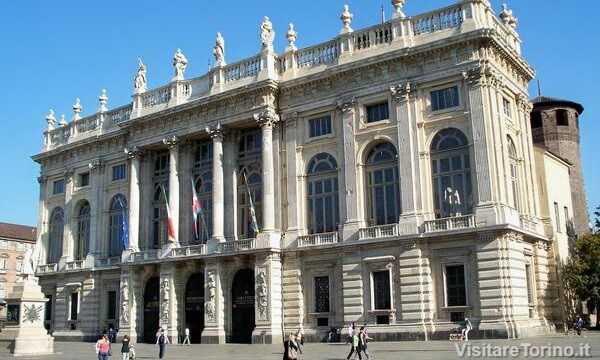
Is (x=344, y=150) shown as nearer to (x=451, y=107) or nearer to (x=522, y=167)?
(x=451, y=107)

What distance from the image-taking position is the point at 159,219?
1870 inches

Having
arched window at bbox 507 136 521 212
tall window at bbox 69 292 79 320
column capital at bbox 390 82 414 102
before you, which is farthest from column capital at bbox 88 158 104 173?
arched window at bbox 507 136 521 212

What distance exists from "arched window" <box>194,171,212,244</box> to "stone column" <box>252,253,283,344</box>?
20.0 ft

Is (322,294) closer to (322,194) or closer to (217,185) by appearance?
(322,194)

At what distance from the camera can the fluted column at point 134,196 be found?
46.9m

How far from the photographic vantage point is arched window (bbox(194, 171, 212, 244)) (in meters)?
44.2

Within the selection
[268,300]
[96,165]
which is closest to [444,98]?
[268,300]

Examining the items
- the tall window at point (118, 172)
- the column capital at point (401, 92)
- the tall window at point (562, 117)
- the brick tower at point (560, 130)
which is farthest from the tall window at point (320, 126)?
the tall window at point (562, 117)

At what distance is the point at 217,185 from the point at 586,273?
23.5 meters

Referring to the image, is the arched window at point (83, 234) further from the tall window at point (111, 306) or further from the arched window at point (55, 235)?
the tall window at point (111, 306)

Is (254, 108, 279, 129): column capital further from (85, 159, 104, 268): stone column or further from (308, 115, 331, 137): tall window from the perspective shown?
(85, 159, 104, 268): stone column

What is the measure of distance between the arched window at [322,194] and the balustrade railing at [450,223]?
6287 mm

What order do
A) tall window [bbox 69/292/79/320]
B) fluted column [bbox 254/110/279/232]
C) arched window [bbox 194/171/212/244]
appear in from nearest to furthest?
fluted column [bbox 254/110/279/232] < arched window [bbox 194/171/212/244] < tall window [bbox 69/292/79/320]

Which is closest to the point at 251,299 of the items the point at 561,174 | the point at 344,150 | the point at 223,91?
the point at 344,150
